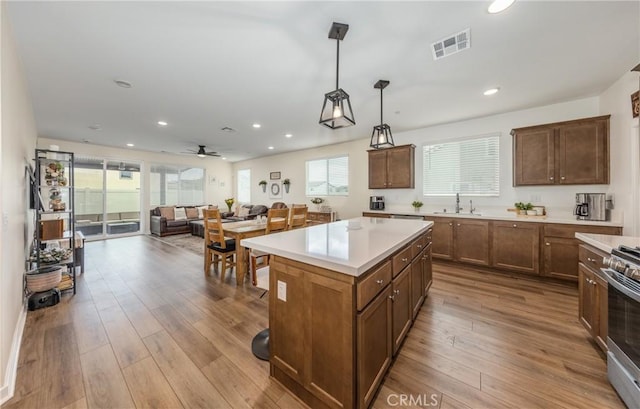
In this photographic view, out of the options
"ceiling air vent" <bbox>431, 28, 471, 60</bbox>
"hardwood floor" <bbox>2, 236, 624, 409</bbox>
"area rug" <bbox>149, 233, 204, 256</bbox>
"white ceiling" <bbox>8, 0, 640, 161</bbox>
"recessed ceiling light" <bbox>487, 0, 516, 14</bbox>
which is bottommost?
"hardwood floor" <bbox>2, 236, 624, 409</bbox>

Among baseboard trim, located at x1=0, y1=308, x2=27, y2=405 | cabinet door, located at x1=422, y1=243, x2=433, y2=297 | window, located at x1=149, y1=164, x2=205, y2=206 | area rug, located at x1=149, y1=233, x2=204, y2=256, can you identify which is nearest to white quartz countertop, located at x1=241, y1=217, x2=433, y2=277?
cabinet door, located at x1=422, y1=243, x2=433, y2=297

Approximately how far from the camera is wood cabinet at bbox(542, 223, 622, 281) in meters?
3.16

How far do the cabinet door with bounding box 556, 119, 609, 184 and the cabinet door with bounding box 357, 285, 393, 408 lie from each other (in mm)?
3822

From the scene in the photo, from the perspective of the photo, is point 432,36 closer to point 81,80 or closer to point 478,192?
point 478,192

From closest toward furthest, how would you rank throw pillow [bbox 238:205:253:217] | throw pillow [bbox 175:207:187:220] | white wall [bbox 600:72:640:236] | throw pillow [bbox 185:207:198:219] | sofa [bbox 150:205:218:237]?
white wall [bbox 600:72:640:236] → sofa [bbox 150:205:218:237] → throw pillow [bbox 175:207:187:220] → throw pillow [bbox 185:207:198:219] → throw pillow [bbox 238:205:253:217]

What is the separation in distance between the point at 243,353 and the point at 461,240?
3781 millimetres

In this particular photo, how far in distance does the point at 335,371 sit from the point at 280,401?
1.66ft

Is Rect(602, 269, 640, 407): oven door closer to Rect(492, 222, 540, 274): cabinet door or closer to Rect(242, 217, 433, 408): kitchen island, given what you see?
Rect(242, 217, 433, 408): kitchen island

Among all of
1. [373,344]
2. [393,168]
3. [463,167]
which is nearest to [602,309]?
[373,344]

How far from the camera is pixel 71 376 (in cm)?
168

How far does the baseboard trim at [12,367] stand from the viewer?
58.9 inches

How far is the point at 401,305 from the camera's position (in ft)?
6.06

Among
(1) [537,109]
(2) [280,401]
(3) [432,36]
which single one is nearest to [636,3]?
(3) [432,36]

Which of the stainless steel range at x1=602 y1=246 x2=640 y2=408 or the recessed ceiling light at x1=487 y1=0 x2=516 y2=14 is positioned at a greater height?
the recessed ceiling light at x1=487 y1=0 x2=516 y2=14
